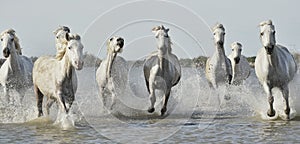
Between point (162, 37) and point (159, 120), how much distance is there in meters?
1.66

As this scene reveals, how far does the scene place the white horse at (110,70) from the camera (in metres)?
12.6

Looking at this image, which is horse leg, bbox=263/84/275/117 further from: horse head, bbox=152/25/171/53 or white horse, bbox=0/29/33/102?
white horse, bbox=0/29/33/102

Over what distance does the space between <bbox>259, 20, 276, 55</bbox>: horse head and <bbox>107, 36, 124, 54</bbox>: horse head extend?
2.92m

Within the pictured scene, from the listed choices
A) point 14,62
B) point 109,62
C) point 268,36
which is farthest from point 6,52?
point 268,36

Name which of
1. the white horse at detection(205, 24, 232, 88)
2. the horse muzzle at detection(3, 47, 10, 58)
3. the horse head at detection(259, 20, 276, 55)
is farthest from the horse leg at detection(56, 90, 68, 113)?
the white horse at detection(205, 24, 232, 88)

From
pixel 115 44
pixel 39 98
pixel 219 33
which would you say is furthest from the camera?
pixel 219 33

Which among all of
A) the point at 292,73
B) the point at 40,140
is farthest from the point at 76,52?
the point at 292,73

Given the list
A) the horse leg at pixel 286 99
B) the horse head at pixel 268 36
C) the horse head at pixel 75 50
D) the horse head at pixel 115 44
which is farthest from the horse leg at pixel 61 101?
the horse leg at pixel 286 99

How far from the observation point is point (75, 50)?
9.78m

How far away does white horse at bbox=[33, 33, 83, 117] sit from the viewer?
32.2 feet

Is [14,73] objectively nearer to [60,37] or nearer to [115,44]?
[60,37]

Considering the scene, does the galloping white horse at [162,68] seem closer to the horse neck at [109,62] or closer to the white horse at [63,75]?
the horse neck at [109,62]

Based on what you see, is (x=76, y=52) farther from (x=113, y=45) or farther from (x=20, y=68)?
(x=20, y=68)

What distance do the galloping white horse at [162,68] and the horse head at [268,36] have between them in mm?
2086
